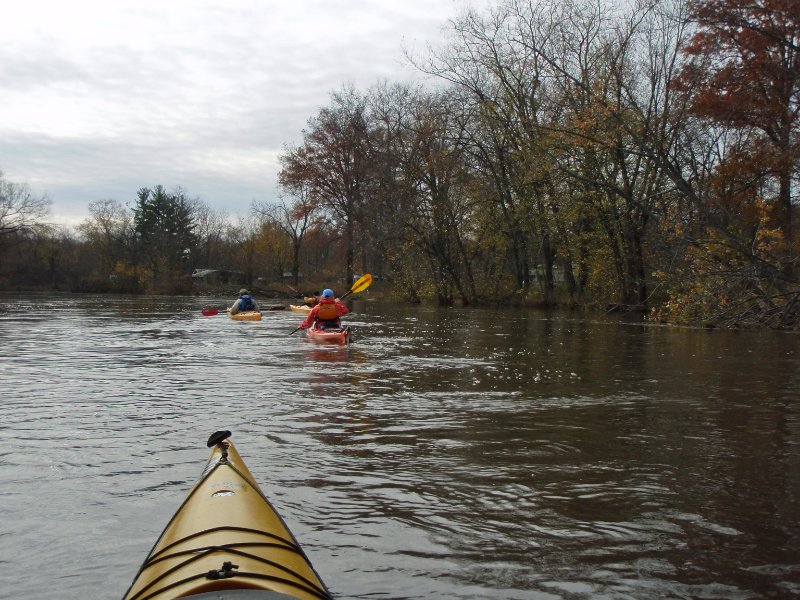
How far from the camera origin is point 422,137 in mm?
32500

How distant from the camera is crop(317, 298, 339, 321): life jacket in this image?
15914 millimetres

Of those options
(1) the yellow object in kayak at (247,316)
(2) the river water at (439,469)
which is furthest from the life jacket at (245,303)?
(2) the river water at (439,469)

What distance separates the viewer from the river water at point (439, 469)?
3.96 metres

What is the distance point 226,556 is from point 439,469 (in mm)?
2905

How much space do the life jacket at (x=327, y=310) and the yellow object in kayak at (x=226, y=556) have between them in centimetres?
1196

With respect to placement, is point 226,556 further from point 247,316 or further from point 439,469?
point 247,316

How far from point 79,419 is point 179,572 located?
5300 millimetres

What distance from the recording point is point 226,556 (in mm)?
3100

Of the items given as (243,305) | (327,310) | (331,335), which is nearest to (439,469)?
(331,335)

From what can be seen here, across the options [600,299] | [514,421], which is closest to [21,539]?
[514,421]

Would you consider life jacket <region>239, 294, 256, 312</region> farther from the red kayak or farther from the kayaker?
the red kayak

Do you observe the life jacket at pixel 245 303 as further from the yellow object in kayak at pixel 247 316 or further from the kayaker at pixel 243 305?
the yellow object in kayak at pixel 247 316

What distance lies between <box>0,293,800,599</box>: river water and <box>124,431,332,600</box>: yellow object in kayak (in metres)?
0.55

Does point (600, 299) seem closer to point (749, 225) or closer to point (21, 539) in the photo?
point (749, 225)
